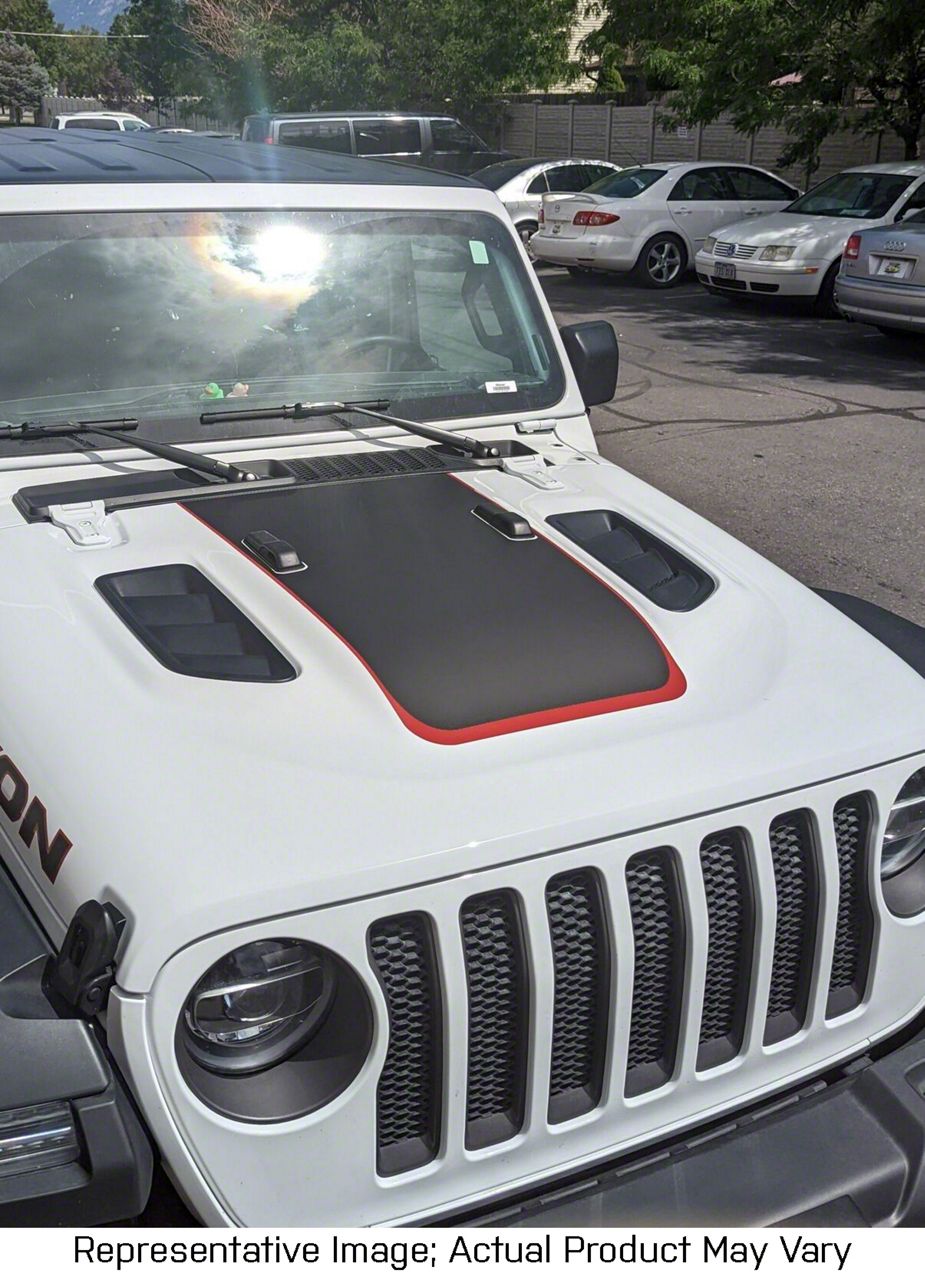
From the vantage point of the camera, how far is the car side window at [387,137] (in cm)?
1927

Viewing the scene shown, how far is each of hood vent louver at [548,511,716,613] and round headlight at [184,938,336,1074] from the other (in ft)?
3.53

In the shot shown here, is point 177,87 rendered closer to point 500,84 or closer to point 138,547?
point 500,84

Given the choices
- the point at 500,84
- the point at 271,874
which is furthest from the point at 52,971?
the point at 500,84

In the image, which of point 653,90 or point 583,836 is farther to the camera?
point 653,90

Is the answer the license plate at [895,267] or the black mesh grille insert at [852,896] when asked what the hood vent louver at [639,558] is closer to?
the black mesh grille insert at [852,896]

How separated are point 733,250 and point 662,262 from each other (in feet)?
7.60

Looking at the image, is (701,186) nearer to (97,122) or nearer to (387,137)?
(387,137)

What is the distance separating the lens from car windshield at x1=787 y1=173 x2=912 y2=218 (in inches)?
550

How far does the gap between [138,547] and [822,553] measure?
4.84 metres

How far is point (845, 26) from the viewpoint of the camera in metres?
15.7

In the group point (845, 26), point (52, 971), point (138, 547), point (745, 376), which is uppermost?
point (845, 26)

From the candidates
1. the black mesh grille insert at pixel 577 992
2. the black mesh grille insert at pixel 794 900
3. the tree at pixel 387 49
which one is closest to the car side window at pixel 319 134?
the tree at pixel 387 49

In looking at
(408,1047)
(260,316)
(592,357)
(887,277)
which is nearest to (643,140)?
(887,277)

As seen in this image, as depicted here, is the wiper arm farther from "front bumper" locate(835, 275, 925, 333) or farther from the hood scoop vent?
"front bumper" locate(835, 275, 925, 333)
